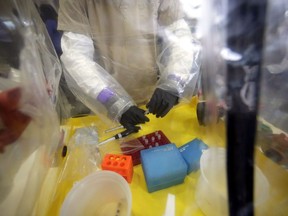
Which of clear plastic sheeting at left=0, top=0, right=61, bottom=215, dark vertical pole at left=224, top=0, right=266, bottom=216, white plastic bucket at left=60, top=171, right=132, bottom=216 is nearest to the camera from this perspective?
dark vertical pole at left=224, top=0, right=266, bottom=216

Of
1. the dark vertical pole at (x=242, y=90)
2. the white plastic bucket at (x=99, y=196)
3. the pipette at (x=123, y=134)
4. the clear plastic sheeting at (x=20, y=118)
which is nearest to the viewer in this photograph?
the dark vertical pole at (x=242, y=90)

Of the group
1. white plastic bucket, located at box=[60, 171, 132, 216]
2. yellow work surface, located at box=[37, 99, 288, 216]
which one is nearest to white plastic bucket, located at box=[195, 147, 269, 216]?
yellow work surface, located at box=[37, 99, 288, 216]

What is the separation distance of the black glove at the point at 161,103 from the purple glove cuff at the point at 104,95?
0.44 ft

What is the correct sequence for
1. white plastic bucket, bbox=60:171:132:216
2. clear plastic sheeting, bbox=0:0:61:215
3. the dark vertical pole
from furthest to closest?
white plastic bucket, bbox=60:171:132:216 < clear plastic sheeting, bbox=0:0:61:215 < the dark vertical pole

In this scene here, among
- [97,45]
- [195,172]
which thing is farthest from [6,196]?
[97,45]

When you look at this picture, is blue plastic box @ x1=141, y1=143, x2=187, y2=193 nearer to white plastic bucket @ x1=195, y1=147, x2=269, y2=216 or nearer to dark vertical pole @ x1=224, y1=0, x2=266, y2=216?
white plastic bucket @ x1=195, y1=147, x2=269, y2=216

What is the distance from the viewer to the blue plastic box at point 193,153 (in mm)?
521

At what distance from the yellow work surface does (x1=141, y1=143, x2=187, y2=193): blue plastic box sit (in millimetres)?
21

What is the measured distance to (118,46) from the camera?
80 centimetres

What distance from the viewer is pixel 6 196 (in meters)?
0.33

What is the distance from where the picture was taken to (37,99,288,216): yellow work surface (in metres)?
0.40

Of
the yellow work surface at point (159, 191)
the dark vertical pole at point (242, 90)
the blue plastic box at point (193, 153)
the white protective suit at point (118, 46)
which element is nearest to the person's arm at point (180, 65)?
the white protective suit at point (118, 46)

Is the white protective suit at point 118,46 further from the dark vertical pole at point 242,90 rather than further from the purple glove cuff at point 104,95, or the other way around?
the dark vertical pole at point 242,90

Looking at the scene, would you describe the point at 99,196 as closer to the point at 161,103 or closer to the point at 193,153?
the point at 193,153
